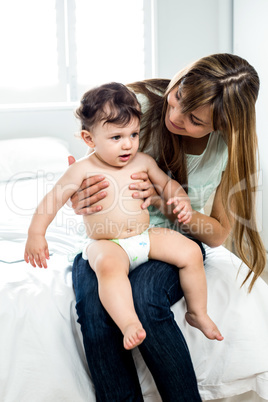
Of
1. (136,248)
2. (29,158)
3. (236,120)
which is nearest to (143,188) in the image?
(136,248)

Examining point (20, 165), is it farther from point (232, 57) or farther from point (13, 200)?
point (232, 57)

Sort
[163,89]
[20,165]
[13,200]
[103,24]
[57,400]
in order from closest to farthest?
[57,400] → [163,89] → [13,200] → [20,165] → [103,24]

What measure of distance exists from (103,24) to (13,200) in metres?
1.65

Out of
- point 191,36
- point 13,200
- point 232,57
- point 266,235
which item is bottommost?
point 266,235

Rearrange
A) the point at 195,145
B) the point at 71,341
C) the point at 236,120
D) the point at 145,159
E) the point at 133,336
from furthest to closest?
the point at 195,145, the point at 145,159, the point at 236,120, the point at 71,341, the point at 133,336

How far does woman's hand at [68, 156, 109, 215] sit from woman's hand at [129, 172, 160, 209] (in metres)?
0.08

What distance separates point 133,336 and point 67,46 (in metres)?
2.52

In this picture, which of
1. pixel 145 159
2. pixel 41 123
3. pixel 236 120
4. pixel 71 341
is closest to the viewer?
pixel 71 341

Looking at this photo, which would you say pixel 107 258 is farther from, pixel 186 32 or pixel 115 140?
pixel 186 32

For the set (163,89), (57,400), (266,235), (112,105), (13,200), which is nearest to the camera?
(57,400)

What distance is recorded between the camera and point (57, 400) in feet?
3.28

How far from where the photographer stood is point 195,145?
1428 millimetres

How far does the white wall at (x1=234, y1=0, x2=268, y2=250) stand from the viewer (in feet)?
8.16

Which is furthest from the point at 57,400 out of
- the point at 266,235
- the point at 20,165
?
the point at 266,235
